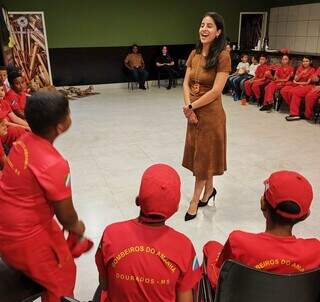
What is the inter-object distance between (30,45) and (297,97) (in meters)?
6.00

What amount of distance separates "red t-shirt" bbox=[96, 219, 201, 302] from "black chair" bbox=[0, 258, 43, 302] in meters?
0.38

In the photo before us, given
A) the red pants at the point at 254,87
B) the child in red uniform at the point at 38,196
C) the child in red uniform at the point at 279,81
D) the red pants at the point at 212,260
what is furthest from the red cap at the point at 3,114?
the red pants at the point at 254,87

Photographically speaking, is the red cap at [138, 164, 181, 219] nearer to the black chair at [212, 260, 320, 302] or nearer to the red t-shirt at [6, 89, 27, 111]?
the black chair at [212, 260, 320, 302]

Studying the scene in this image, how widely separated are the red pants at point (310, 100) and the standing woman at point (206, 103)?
140 inches

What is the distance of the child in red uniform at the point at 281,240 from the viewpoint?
1113 millimetres

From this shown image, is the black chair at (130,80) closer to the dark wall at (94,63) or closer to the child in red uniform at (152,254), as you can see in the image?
the dark wall at (94,63)

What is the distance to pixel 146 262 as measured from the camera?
1.04m

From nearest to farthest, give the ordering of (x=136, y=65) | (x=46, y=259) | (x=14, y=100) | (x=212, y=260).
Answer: (x=46, y=259) → (x=212, y=260) → (x=14, y=100) → (x=136, y=65)

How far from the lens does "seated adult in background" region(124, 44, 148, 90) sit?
8.87 m

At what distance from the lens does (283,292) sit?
1052mm

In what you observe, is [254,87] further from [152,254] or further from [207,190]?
[152,254]

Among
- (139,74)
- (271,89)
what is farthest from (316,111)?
(139,74)

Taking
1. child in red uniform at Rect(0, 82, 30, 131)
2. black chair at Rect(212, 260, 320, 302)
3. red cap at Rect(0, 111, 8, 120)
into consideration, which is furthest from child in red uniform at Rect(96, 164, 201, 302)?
child in red uniform at Rect(0, 82, 30, 131)

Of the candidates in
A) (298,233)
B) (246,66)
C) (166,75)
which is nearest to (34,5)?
(166,75)
